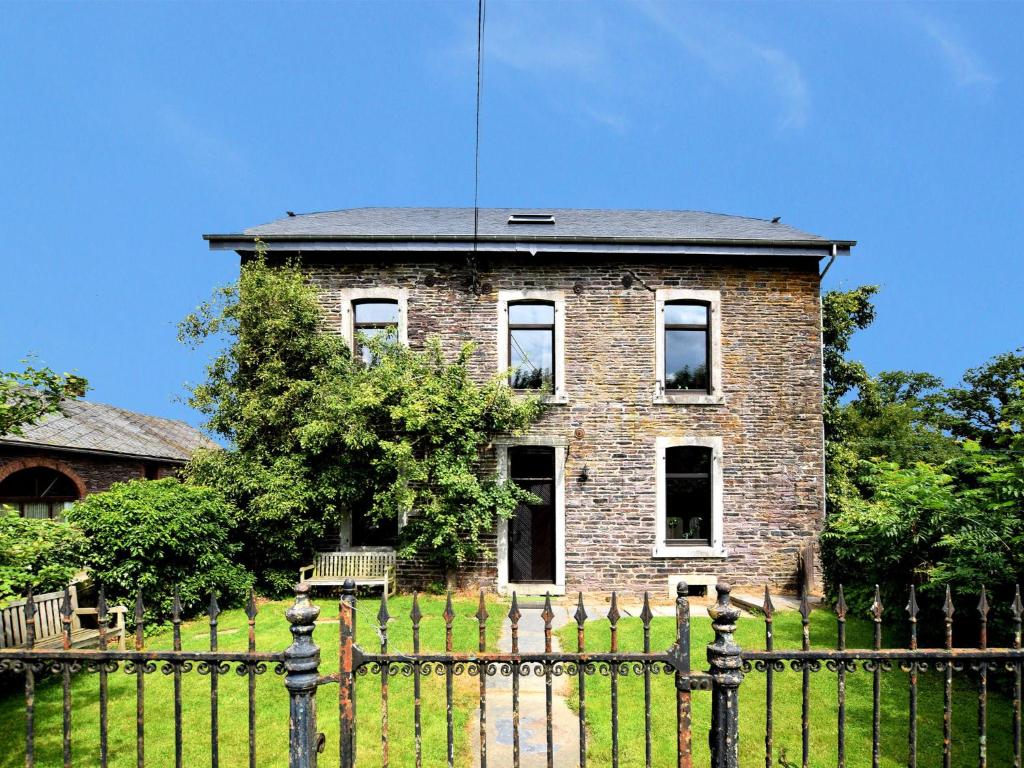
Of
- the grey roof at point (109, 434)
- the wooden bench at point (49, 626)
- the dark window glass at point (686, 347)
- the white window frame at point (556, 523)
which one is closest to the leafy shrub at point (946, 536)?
the dark window glass at point (686, 347)

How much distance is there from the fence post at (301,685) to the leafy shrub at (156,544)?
20.7 feet

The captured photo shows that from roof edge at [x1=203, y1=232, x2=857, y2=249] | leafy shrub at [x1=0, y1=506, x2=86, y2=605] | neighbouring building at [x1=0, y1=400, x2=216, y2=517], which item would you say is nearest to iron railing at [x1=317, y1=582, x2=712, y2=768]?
leafy shrub at [x1=0, y1=506, x2=86, y2=605]

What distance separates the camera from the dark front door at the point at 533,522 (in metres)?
10.8

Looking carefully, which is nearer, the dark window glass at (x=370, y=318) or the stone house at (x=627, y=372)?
the stone house at (x=627, y=372)

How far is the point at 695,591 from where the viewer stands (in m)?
10.8

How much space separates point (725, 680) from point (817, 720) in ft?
9.20

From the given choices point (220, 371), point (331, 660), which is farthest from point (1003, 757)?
point (220, 371)

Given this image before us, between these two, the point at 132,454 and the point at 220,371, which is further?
the point at 132,454

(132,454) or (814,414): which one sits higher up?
(814,414)

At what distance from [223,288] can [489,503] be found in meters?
6.31

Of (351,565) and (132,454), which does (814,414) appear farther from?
(132,454)

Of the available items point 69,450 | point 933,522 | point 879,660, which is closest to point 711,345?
point 933,522

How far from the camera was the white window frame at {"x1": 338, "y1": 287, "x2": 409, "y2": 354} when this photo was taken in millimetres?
10805

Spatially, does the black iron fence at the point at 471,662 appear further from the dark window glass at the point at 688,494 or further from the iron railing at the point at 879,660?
the dark window glass at the point at 688,494
